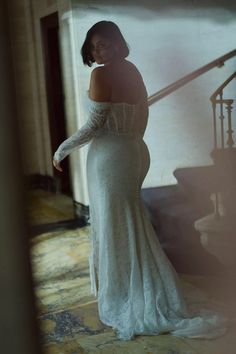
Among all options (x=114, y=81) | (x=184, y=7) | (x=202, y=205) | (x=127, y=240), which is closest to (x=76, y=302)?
(x=127, y=240)

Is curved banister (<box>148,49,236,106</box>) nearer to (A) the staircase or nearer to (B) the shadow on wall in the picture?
(A) the staircase

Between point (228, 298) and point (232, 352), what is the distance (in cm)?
36

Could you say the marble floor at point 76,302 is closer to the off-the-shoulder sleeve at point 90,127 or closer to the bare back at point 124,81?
the off-the-shoulder sleeve at point 90,127

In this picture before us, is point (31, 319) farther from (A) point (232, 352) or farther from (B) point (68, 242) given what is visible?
(B) point (68, 242)

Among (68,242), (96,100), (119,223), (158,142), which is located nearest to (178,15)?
(96,100)

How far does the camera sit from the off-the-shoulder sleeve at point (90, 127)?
1.45m

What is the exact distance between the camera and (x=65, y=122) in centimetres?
206

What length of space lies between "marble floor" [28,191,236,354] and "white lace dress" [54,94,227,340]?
5 centimetres

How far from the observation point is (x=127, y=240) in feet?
5.11

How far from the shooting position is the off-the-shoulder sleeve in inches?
56.9

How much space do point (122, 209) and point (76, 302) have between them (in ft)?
1.57

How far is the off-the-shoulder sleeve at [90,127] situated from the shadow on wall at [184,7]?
0.28 meters

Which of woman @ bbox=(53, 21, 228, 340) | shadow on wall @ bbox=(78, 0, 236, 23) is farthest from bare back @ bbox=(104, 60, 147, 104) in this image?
shadow on wall @ bbox=(78, 0, 236, 23)

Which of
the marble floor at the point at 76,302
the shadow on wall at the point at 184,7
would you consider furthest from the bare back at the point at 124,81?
the marble floor at the point at 76,302
